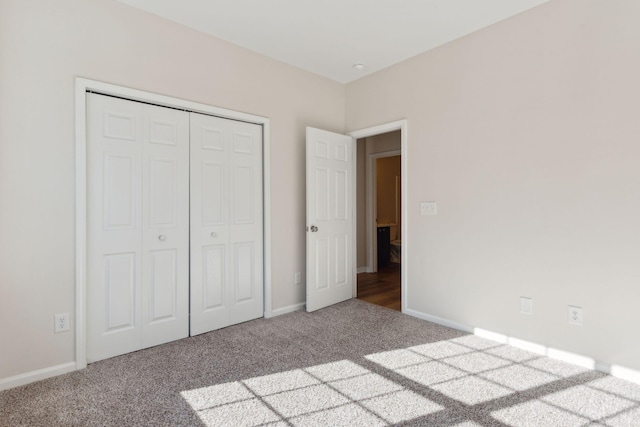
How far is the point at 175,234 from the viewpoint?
9.05 ft

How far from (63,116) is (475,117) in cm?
315

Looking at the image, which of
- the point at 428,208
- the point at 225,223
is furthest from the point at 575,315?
the point at 225,223

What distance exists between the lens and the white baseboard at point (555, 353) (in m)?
2.15

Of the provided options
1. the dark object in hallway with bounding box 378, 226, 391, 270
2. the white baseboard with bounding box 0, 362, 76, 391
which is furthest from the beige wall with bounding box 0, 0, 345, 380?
the dark object in hallway with bounding box 378, 226, 391, 270

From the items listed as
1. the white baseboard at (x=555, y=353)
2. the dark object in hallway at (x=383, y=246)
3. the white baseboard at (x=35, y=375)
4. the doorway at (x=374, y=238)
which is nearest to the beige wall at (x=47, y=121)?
the white baseboard at (x=35, y=375)

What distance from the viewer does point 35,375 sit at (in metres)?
2.15

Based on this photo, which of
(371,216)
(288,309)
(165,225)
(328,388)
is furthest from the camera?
(371,216)

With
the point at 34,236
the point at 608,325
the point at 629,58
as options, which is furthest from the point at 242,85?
the point at 608,325

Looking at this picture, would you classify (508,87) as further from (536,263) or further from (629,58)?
(536,263)

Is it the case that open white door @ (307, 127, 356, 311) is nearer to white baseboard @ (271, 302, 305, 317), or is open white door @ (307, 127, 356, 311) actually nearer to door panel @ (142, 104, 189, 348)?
white baseboard @ (271, 302, 305, 317)

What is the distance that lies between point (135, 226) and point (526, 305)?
3.09 metres

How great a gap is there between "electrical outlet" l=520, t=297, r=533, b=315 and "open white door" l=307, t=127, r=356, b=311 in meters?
1.85

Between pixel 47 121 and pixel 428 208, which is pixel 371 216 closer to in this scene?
pixel 428 208

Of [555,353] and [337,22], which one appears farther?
[337,22]
